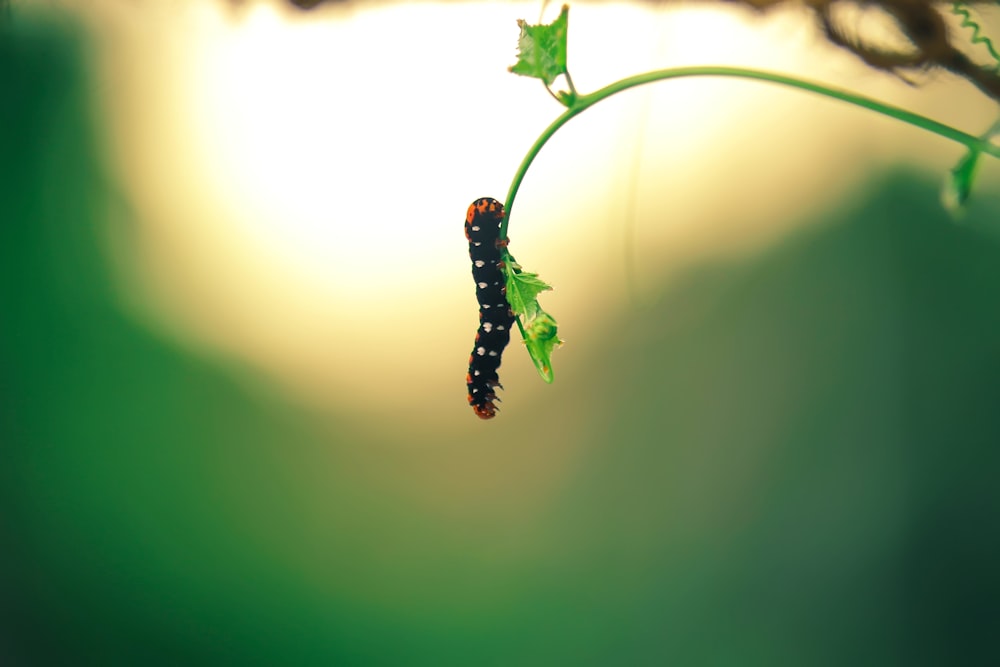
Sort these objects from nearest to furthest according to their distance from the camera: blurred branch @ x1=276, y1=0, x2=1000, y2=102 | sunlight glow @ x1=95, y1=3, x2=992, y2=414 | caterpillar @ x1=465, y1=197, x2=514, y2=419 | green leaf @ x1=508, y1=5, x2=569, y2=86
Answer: green leaf @ x1=508, y1=5, x2=569, y2=86, blurred branch @ x1=276, y1=0, x2=1000, y2=102, caterpillar @ x1=465, y1=197, x2=514, y2=419, sunlight glow @ x1=95, y1=3, x2=992, y2=414

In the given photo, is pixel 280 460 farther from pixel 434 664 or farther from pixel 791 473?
pixel 791 473

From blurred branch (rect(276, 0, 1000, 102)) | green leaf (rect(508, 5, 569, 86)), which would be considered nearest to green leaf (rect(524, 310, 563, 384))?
green leaf (rect(508, 5, 569, 86))

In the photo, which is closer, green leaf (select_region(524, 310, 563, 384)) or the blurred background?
green leaf (select_region(524, 310, 563, 384))

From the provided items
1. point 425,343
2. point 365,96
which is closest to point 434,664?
point 425,343

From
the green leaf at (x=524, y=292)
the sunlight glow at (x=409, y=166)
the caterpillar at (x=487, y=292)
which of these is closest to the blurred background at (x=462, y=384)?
the sunlight glow at (x=409, y=166)

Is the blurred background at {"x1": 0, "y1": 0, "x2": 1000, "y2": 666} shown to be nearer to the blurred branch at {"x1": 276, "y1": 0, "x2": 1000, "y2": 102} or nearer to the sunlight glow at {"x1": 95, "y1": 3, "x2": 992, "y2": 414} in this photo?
the sunlight glow at {"x1": 95, "y1": 3, "x2": 992, "y2": 414}

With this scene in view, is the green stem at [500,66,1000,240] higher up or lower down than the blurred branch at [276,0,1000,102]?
lower down
